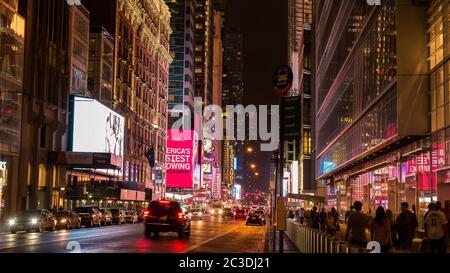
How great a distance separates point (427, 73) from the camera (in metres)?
34.1

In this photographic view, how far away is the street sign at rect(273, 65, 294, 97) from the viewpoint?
705 inches

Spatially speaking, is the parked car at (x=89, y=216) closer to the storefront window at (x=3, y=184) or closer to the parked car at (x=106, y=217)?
the parked car at (x=106, y=217)

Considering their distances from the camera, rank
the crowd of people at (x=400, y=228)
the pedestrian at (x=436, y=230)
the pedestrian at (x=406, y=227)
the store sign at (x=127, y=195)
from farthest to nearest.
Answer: the store sign at (x=127, y=195), the pedestrian at (x=406, y=227), the pedestrian at (x=436, y=230), the crowd of people at (x=400, y=228)

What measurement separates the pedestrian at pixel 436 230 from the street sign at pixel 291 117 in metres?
4.38

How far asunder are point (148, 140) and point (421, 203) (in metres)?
83.2

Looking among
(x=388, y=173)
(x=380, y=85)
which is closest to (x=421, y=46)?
(x=380, y=85)

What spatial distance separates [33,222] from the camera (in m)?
43.7

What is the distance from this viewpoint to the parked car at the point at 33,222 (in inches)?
1673

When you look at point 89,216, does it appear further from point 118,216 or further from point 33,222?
point 118,216

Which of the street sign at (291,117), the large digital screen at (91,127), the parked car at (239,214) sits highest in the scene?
the large digital screen at (91,127)

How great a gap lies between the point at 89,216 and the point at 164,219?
71.6 ft

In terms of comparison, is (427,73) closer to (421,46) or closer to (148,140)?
(421,46)

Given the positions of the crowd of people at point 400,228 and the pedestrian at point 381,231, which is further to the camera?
the pedestrian at point 381,231

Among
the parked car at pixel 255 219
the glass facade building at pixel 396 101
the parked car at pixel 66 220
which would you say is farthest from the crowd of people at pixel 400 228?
the parked car at pixel 255 219
